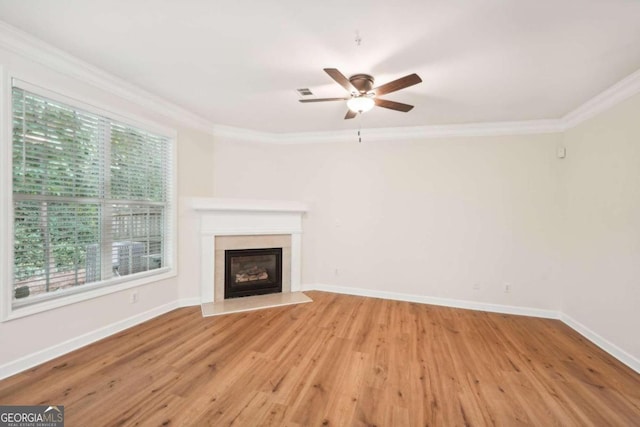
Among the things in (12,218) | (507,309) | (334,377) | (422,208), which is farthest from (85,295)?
(507,309)

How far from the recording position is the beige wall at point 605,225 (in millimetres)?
2395

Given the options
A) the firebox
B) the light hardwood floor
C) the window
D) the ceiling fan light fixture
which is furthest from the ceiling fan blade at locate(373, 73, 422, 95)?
the firebox

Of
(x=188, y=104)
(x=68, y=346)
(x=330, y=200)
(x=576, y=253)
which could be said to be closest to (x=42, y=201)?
(x=68, y=346)

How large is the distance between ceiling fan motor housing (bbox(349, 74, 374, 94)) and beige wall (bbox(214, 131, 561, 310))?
5.73 ft

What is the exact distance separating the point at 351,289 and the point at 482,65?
11.1 feet

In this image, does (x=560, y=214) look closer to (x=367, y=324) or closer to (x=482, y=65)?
(x=482, y=65)

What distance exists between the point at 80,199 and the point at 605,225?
17.6 ft

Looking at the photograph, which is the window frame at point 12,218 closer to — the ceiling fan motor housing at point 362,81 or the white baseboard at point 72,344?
the white baseboard at point 72,344

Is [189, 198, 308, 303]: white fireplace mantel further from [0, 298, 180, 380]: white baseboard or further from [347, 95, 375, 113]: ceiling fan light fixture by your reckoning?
[347, 95, 375, 113]: ceiling fan light fixture

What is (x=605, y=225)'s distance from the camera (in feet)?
8.94

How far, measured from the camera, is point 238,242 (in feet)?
12.8

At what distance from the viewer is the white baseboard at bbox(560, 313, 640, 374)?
2.33m
